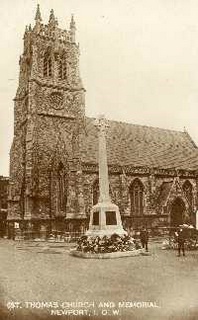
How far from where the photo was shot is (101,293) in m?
9.50

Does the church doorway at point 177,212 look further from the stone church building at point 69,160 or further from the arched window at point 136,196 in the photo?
the arched window at point 136,196

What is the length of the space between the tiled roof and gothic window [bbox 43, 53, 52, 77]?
5.91m

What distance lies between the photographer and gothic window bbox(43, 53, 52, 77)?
3823 cm

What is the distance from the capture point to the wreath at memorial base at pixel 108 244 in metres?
17.1

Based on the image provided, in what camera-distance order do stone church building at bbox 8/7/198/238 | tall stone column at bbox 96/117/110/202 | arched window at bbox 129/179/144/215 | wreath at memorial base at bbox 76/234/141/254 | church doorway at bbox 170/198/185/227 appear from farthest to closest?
church doorway at bbox 170/198/185/227
arched window at bbox 129/179/144/215
stone church building at bbox 8/7/198/238
tall stone column at bbox 96/117/110/202
wreath at memorial base at bbox 76/234/141/254

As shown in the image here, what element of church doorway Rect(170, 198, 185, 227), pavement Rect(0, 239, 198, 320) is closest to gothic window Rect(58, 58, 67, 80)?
church doorway Rect(170, 198, 185, 227)

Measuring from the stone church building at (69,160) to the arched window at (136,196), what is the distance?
93mm

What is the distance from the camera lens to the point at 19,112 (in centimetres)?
3847

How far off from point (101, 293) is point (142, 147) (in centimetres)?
3100

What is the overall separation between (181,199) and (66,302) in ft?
93.0

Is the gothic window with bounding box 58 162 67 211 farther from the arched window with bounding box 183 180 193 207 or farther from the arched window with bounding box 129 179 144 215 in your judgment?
the arched window with bounding box 183 180 193 207

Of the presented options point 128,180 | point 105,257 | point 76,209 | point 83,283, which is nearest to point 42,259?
point 105,257

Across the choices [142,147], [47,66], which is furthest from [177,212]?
[47,66]

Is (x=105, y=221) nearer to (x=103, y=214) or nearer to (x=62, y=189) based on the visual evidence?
(x=103, y=214)
